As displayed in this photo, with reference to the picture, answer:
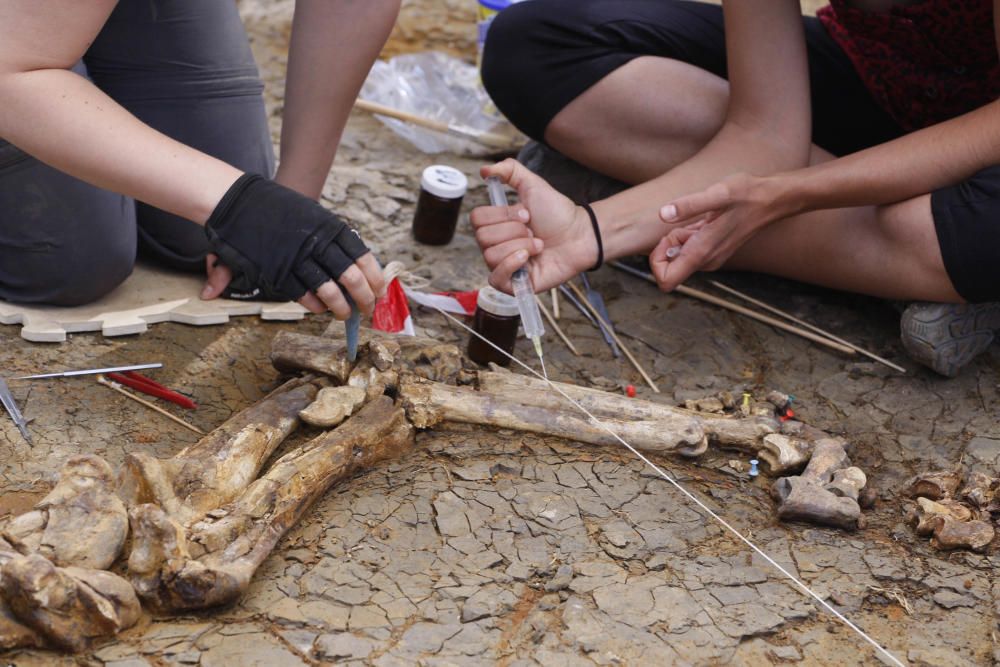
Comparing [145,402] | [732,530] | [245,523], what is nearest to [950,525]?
[732,530]

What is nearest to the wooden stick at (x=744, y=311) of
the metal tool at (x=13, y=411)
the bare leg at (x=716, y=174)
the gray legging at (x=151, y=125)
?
the bare leg at (x=716, y=174)

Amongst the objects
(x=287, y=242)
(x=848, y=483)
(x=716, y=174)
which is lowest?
(x=848, y=483)

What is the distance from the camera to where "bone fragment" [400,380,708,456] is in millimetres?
2027

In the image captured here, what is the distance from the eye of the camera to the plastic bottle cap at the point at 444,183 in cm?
285

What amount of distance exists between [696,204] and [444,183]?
0.92m

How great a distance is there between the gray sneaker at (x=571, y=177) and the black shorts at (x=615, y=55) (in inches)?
7.1

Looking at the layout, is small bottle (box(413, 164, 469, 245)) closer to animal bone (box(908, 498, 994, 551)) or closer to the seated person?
the seated person

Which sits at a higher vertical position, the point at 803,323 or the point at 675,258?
the point at 675,258

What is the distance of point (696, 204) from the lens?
7.18ft

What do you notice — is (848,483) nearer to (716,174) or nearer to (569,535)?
(569,535)

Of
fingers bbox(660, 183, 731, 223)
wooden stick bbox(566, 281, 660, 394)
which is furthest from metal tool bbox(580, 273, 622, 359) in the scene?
fingers bbox(660, 183, 731, 223)

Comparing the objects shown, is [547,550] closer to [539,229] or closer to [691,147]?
[539,229]

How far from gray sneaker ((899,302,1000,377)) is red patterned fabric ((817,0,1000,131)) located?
483 mm

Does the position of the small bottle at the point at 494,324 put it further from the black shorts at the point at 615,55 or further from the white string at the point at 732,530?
the black shorts at the point at 615,55
